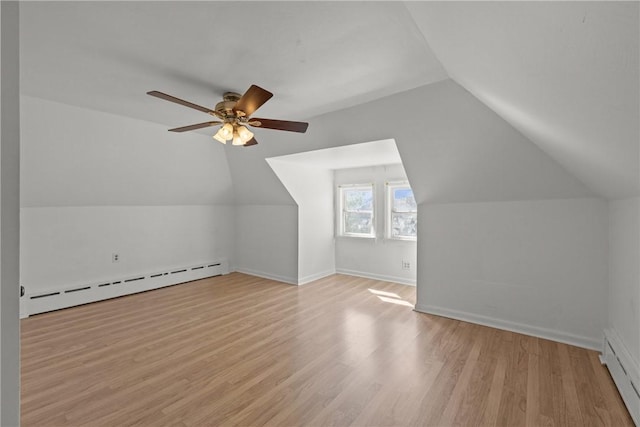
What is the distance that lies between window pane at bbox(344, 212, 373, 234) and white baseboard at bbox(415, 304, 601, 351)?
205 cm

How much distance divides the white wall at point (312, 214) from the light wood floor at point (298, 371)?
1.51 m

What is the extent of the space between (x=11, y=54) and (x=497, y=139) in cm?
316

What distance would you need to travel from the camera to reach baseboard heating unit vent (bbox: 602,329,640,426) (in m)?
1.84

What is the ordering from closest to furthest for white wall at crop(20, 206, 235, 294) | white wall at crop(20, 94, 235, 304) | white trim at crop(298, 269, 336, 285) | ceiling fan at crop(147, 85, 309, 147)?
ceiling fan at crop(147, 85, 309, 147) → white wall at crop(20, 94, 235, 304) → white wall at crop(20, 206, 235, 294) → white trim at crop(298, 269, 336, 285)

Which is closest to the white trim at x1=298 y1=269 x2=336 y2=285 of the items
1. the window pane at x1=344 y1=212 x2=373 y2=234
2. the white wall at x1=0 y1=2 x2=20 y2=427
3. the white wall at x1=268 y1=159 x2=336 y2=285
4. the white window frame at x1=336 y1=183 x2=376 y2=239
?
the white wall at x1=268 y1=159 x2=336 y2=285

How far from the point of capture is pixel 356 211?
18.5 ft

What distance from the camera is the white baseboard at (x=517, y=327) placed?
9.12ft

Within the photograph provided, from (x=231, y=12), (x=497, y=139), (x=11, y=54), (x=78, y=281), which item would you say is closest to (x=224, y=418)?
(x=11, y=54)

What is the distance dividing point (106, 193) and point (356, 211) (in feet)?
13.3

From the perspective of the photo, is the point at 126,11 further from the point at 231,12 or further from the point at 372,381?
the point at 372,381

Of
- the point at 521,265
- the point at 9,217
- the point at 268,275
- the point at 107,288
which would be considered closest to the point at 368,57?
the point at 9,217

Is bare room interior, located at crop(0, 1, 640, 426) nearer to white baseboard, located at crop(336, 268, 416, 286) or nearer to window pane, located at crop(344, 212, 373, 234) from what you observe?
white baseboard, located at crop(336, 268, 416, 286)

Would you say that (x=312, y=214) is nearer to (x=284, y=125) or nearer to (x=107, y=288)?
(x=284, y=125)

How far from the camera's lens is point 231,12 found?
1677 millimetres
